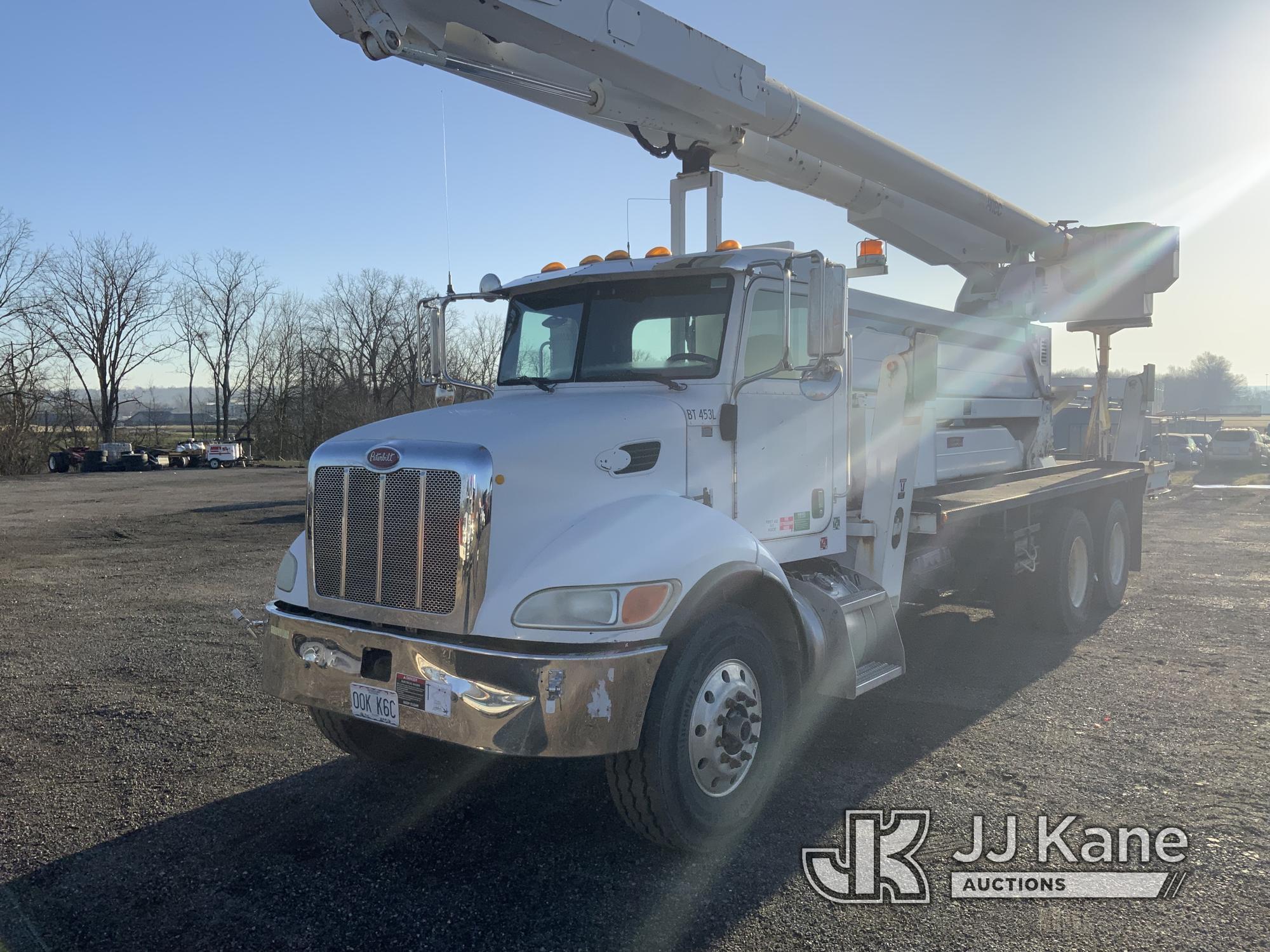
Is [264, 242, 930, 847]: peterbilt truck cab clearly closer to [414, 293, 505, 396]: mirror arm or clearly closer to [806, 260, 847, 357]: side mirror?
[806, 260, 847, 357]: side mirror

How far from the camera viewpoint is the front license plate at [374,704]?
363 centimetres

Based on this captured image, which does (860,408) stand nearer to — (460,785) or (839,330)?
(839,330)

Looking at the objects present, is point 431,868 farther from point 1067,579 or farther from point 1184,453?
point 1184,453

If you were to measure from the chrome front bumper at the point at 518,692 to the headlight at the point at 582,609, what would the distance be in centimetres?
12

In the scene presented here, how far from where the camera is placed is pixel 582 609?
3543 millimetres

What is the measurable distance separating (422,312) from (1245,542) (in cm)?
1406

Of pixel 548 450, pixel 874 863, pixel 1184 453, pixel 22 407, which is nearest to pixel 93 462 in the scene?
pixel 22 407

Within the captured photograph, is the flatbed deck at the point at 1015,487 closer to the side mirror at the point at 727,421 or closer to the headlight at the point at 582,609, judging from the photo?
the side mirror at the point at 727,421

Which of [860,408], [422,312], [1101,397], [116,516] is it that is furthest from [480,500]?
[116,516]

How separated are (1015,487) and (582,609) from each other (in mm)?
5200

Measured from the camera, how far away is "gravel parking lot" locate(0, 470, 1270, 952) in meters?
3.35

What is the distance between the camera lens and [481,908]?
345 cm

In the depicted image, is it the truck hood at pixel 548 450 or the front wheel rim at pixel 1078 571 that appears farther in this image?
the front wheel rim at pixel 1078 571

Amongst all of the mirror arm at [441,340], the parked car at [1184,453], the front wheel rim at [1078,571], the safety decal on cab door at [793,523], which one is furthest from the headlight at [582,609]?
the parked car at [1184,453]
